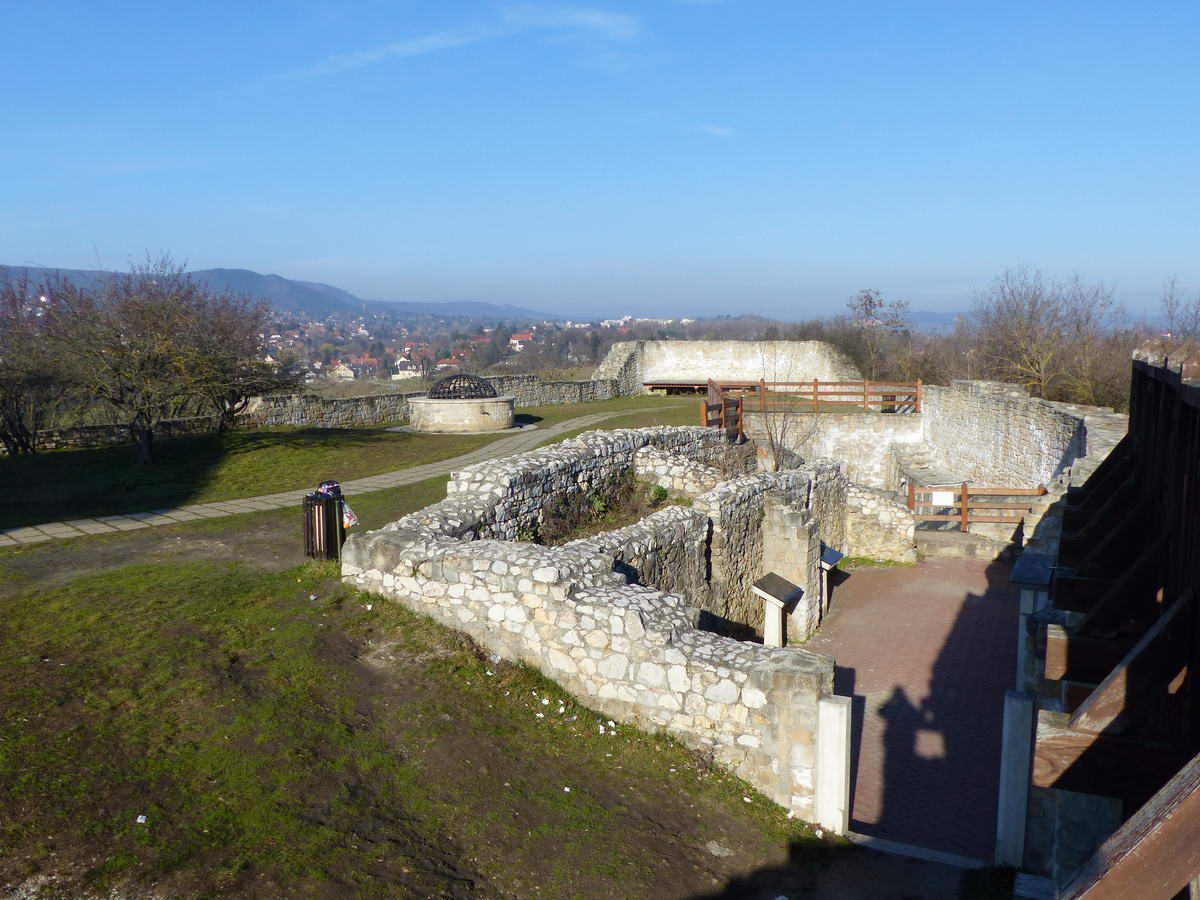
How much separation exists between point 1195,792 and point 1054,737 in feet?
4.42

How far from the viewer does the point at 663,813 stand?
20.6 ft

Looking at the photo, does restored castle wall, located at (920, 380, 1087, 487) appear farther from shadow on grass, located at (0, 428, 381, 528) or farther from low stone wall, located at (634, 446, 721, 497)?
shadow on grass, located at (0, 428, 381, 528)

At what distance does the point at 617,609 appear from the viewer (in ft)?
24.0

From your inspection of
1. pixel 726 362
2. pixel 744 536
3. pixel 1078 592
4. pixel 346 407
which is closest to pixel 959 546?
pixel 744 536

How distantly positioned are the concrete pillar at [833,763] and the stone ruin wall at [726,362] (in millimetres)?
31542

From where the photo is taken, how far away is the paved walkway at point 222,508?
11320 mm

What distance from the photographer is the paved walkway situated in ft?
37.1

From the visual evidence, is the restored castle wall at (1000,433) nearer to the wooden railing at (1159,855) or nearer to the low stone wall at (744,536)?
the low stone wall at (744,536)

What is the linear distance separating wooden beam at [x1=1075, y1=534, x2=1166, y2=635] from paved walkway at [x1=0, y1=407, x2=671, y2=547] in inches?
455

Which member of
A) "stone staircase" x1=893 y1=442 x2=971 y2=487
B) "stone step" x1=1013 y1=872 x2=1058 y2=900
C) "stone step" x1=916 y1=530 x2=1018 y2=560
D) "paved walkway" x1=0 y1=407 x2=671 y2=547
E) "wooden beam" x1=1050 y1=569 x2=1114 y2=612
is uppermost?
"wooden beam" x1=1050 y1=569 x2=1114 y2=612

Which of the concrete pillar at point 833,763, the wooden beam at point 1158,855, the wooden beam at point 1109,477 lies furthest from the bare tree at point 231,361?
the wooden beam at point 1158,855

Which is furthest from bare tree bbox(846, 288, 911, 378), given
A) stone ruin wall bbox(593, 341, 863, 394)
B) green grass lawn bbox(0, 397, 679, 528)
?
green grass lawn bbox(0, 397, 679, 528)

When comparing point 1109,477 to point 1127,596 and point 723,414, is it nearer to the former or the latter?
point 1127,596

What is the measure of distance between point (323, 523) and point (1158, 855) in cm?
921
